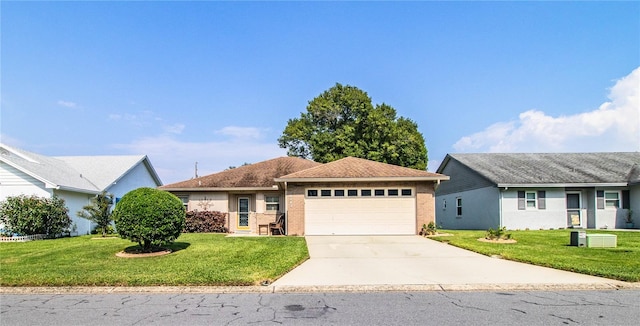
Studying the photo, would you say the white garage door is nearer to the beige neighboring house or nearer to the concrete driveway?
the beige neighboring house

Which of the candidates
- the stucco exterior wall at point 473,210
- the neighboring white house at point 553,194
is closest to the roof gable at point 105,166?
the stucco exterior wall at point 473,210

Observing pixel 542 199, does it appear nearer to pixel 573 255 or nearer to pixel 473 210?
pixel 473 210

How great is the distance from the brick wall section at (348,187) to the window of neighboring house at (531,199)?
7708 millimetres

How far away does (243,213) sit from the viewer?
21.6m

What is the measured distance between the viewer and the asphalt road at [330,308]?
5777 mm

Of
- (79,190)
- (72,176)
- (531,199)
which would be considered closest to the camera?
(79,190)

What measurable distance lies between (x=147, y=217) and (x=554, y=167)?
2367cm

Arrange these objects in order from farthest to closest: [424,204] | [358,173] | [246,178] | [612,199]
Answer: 1. [612,199]
2. [246,178]
3. [358,173]
4. [424,204]

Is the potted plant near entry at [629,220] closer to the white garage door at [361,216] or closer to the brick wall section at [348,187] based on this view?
the brick wall section at [348,187]

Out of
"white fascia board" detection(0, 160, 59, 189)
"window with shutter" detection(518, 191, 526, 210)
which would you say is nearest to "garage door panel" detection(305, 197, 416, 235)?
"window with shutter" detection(518, 191, 526, 210)

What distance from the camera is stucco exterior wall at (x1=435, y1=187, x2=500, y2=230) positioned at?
23.3 m

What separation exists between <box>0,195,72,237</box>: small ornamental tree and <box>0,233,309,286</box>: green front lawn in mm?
4609

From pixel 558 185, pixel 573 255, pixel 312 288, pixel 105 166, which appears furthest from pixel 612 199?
pixel 105 166

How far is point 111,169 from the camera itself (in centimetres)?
2762
